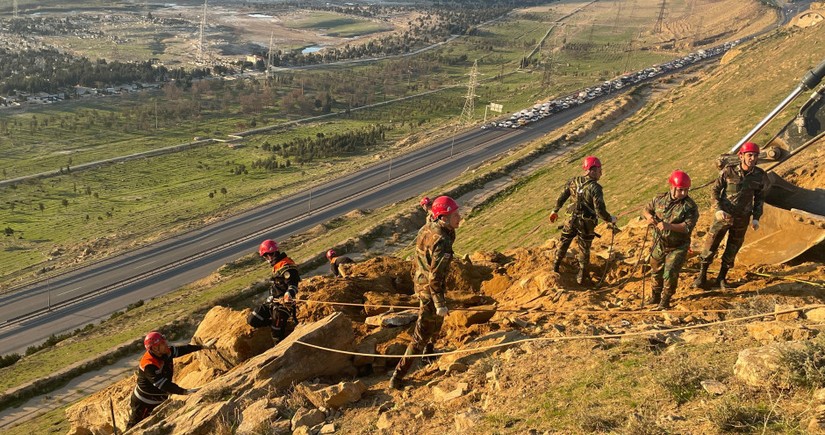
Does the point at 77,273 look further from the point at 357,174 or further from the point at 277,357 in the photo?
the point at 277,357

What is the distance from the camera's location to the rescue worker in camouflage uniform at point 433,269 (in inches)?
366

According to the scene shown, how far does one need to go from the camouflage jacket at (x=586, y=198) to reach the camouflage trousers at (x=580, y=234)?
143mm

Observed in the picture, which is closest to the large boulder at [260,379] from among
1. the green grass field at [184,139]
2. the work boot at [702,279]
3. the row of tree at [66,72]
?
the work boot at [702,279]

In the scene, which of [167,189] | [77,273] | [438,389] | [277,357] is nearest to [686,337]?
[438,389]

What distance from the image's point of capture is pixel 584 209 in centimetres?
1238

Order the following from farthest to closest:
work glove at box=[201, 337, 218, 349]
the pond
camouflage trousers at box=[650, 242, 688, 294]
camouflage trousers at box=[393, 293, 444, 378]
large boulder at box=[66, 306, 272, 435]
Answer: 1. the pond
2. work glove at box=[201, 337, 218, 349]
3. large boulder at box=[66, 306, 272, 435]
4. camouflage trousers at box=[650, 242, 688, 294]
5. camouflage trousers at box=[393, 293, 444, 378]

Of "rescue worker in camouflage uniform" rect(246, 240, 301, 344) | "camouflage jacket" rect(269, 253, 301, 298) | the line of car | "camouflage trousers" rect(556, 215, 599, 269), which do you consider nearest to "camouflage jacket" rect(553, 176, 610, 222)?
"camouflage trousers" rect(556, 215, 599, 269)

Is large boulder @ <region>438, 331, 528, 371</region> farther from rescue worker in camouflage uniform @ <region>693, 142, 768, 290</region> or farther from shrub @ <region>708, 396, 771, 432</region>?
rescue worker in camouflage uniform @ <region>693, 142, 768, 290</region>

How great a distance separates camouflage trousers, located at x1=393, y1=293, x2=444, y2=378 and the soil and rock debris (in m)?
0.37

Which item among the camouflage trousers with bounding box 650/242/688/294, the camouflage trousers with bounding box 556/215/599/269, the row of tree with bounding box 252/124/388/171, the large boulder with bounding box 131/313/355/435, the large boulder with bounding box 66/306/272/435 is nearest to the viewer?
the large boulder with bounding box 131/313/355/435

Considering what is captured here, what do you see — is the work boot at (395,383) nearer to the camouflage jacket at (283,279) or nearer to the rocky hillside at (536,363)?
the rocky hillside at (536,363)

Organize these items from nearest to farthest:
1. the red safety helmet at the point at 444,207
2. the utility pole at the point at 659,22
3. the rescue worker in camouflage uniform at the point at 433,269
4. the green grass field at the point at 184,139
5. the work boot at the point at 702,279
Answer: the red safety helmet at the point at 444,207 → the rescue worker in camouflage uniform at the point at 433,269 → the work boot at the point at 702,279 → the green grass field at the point at 184,139 → the utility pole at the point at 659,22

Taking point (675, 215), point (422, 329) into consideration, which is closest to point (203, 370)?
point (422, 329)

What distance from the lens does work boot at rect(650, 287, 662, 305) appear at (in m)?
11.2
